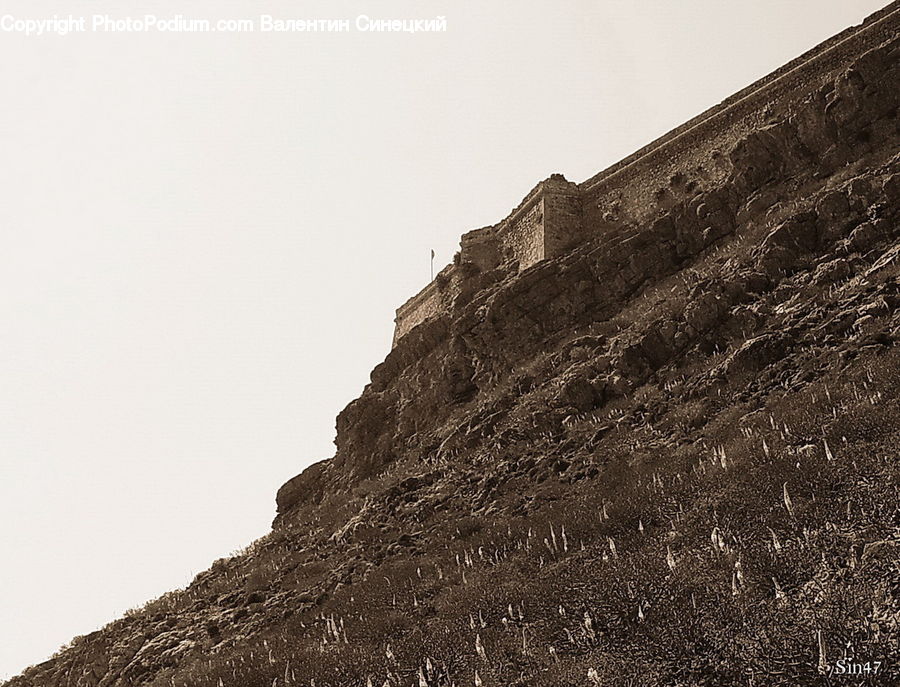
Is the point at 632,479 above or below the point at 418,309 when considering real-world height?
below

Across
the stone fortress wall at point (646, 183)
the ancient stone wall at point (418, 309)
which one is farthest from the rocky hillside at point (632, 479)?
the ancient stone wall at point (418, 309)

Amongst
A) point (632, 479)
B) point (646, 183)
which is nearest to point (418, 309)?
point (646, 183)

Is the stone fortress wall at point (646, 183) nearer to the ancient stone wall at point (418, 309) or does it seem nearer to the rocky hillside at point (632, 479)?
the rocky hillside at point (632, 479)

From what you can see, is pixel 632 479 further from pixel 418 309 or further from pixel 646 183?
pixel 418 309

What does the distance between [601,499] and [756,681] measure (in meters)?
6.56

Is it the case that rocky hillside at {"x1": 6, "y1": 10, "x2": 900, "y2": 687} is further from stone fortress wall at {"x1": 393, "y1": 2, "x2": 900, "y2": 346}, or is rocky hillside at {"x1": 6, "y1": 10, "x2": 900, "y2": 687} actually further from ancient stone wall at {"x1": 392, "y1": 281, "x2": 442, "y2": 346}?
ancient stone wall at {"x1": 392, "y1": 281, "x2": 442, "y2": 346}

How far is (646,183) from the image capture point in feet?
85.3

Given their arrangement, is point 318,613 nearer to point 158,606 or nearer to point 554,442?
point 554,442

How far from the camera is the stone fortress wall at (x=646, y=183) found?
22.5 meters

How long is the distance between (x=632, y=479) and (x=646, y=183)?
56.3 feet

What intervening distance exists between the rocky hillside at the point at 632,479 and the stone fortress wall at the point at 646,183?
91 centimetres

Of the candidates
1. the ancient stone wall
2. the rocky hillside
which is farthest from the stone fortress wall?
the ancient stone wall

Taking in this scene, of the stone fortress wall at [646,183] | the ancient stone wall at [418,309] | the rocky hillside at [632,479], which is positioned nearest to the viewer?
the rocky hillside at [632,479]

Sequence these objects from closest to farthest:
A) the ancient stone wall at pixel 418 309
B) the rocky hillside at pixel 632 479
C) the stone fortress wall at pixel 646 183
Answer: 1. the rocky hillside at pixel 632 479
2. the stone fortress wall at pixel 646 183
3. the ancient stone wall at pixel 418 309
